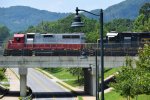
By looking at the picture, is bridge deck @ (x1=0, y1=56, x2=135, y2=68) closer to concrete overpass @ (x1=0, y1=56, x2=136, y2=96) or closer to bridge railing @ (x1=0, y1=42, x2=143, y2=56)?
concrete overpass @ (x1=0, y1=56, x2=136, y2=96)

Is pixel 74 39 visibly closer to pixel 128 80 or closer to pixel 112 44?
pixel 112 44

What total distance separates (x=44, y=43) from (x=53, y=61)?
37.2 ft

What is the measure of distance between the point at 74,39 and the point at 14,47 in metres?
11.2

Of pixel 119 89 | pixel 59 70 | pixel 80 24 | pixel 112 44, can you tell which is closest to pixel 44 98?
pixel 112 44

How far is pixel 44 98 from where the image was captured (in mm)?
76438

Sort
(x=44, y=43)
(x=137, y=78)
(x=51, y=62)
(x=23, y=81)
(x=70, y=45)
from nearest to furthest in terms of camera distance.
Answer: (x=137, y=78) < (x=23, y=81) < (x=51, y=62) < (x=44, y=43) < (x=70, y=45)

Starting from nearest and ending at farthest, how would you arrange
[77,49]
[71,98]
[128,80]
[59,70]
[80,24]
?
[80,24] → [128,80] → [71,98] → [77,49] → [59,70]

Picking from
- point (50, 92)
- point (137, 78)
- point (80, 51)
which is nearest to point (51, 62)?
point (80, 51)

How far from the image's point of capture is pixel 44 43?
89438mm

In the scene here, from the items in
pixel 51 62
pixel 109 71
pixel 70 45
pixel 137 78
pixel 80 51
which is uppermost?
pixel 70 45

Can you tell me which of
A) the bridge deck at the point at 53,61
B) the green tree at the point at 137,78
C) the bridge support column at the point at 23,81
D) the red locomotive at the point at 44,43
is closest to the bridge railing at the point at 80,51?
the red locomotive at the point at 44,43

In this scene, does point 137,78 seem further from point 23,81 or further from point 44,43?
point 44,43

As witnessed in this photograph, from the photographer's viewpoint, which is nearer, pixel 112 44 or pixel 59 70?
pixel 112 44

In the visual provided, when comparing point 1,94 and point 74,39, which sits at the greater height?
point 74,39
